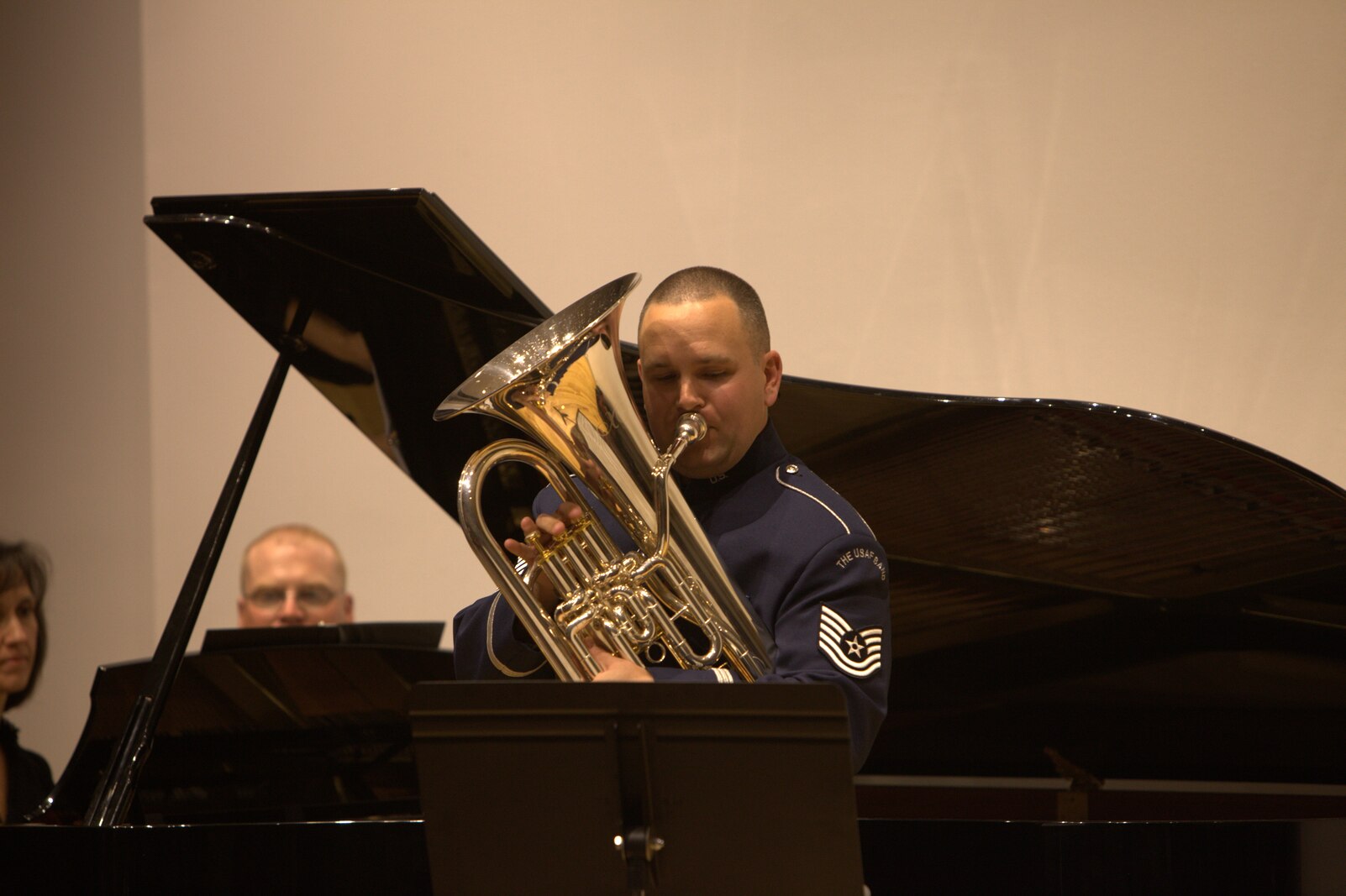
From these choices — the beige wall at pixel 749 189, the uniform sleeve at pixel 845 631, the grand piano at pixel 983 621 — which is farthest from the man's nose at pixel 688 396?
the beige wall at pixel 749 189

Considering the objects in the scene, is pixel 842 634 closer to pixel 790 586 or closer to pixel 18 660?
pixel 790 586

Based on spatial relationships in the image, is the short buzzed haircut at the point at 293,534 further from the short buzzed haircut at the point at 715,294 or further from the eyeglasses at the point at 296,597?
the short buzzed haircut at the point at 715,294

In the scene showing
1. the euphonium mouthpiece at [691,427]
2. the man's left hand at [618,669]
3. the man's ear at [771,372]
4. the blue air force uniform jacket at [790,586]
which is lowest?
the man's left hand at [618,669]

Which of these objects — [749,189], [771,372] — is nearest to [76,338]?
[749,189]

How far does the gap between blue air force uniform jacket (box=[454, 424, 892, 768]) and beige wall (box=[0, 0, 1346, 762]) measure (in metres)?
2.60

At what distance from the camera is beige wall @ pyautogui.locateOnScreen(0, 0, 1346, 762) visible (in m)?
4.16

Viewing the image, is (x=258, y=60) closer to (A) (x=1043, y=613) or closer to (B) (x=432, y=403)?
(B) (x=432, y=403)

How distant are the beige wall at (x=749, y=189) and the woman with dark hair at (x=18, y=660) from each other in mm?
1409

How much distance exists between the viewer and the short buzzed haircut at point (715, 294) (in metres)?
1.83

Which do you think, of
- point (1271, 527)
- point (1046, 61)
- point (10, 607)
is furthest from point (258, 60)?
point (1271, 527)

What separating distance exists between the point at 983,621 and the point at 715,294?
4.14ft

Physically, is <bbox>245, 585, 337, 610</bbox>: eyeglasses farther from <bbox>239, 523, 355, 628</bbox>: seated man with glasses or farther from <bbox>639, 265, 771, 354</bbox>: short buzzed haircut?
<bbox>639, 265, 771, 354</bbox>: short buzzed haircut

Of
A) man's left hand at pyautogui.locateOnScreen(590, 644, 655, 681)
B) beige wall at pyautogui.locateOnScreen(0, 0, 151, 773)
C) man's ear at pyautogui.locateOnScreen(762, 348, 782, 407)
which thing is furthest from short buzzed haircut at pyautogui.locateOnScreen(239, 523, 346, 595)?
man's left hand at pyautogui.locateOnScreen(590, 644, 655, 681)

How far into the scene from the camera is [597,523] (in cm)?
172
